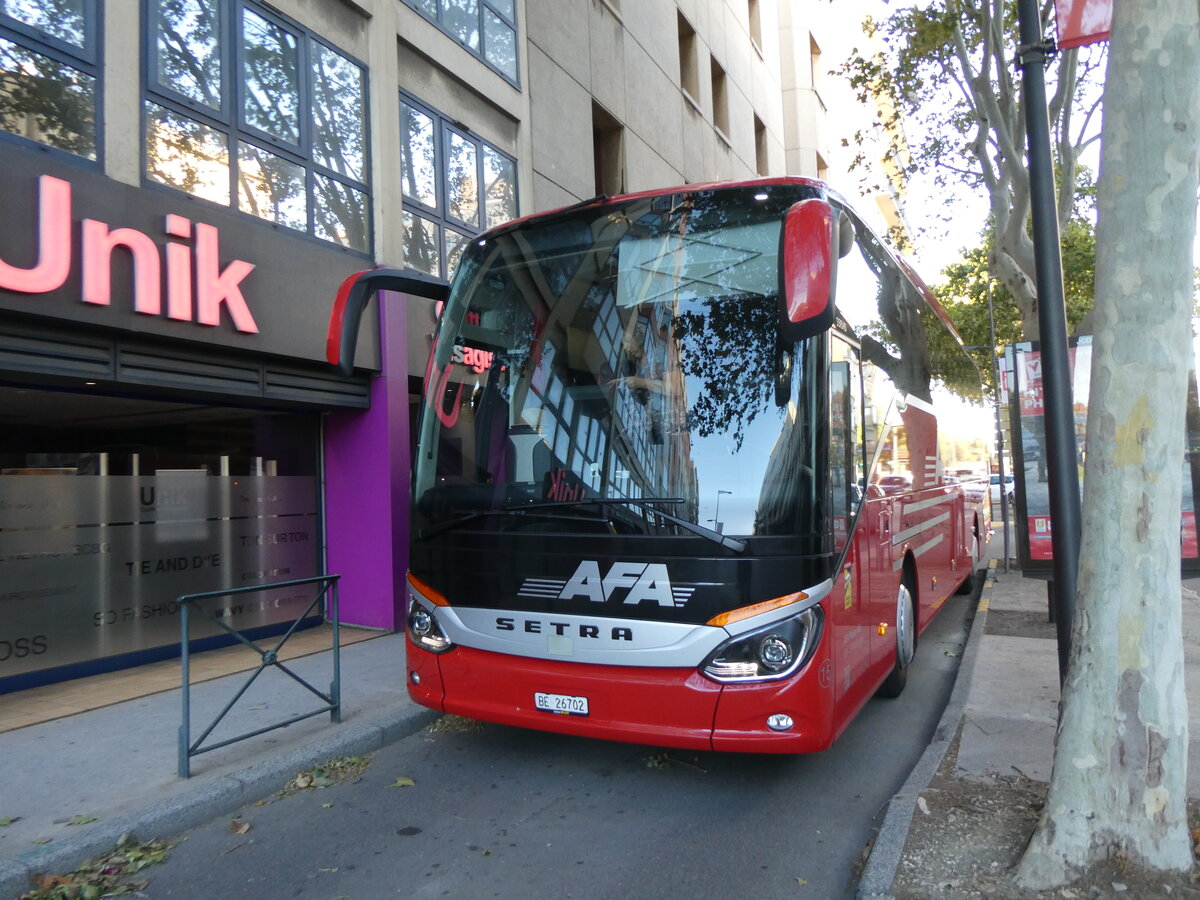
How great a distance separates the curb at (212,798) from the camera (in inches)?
148

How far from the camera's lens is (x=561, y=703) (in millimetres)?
4426

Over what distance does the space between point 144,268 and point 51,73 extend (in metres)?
1.55

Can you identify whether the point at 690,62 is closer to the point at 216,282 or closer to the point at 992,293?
the point at 992,293

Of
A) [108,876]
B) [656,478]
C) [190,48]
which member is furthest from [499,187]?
[108,876]

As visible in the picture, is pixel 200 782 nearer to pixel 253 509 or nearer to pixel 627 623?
pixel 627 623

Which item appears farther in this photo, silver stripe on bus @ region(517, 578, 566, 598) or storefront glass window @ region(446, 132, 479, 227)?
storefront glass window @ region(446, 132, 479, 227)

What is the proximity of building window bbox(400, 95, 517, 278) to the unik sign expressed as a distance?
2815 mm

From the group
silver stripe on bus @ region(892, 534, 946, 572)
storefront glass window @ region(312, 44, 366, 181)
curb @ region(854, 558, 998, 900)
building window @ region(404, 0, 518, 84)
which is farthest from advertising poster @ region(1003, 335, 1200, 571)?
building window @ region(404, 0, 518, 84)

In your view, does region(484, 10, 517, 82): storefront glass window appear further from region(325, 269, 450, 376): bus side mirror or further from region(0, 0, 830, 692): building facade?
region(325, 269, 450, 376): bus side mirror

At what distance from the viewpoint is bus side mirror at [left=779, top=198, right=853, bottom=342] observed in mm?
3674

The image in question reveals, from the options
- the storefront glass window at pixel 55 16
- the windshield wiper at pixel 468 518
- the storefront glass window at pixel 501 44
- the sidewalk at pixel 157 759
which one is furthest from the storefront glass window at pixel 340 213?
the windshield wiper at pixel 468 518

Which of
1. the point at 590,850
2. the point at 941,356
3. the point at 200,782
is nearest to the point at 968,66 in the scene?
the point at 941,356

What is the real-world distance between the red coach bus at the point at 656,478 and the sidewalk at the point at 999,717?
543 mm

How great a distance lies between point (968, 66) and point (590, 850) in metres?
10.3
